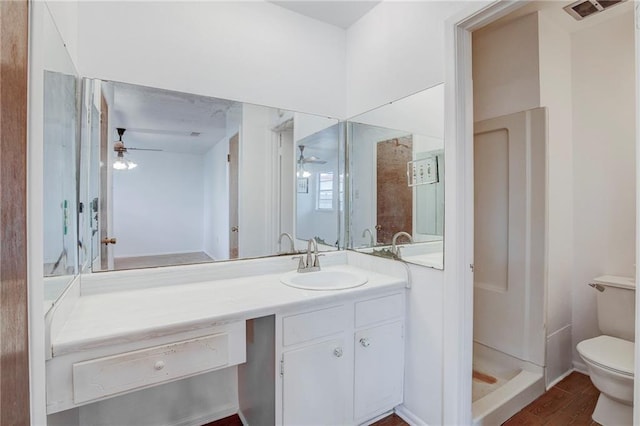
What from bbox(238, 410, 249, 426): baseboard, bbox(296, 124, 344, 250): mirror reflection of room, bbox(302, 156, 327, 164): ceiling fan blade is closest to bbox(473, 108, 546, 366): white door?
bbox(296, 124, 344, 250): mirror reflection of room

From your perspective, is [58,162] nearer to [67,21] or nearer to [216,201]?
[67,21]

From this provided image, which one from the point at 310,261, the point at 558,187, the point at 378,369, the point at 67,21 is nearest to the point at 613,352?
the point at 558,187

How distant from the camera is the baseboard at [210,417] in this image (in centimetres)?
173

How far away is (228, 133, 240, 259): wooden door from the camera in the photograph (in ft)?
6.14

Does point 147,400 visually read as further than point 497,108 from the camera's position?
No

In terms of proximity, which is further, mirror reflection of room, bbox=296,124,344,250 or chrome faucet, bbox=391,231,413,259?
mirror reflection of room, bbox=296,124,344,250

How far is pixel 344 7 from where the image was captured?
2.00m

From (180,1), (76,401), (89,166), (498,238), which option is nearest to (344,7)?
(180,1)

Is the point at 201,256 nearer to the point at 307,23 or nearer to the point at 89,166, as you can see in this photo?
the point at 89,166

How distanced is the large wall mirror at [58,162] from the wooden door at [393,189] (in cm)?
160

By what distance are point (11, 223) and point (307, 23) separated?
6.64 feet

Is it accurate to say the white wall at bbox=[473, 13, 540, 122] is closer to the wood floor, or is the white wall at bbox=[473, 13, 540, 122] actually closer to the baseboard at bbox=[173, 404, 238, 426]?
the wood floor

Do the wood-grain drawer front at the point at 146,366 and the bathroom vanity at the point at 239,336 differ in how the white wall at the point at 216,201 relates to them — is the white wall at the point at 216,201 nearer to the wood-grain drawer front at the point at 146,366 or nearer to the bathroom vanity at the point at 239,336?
the bathroom vanity at the point at 239,336

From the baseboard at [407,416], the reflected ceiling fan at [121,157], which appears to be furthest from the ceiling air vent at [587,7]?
the reflected ceiling fan at [121,157]
